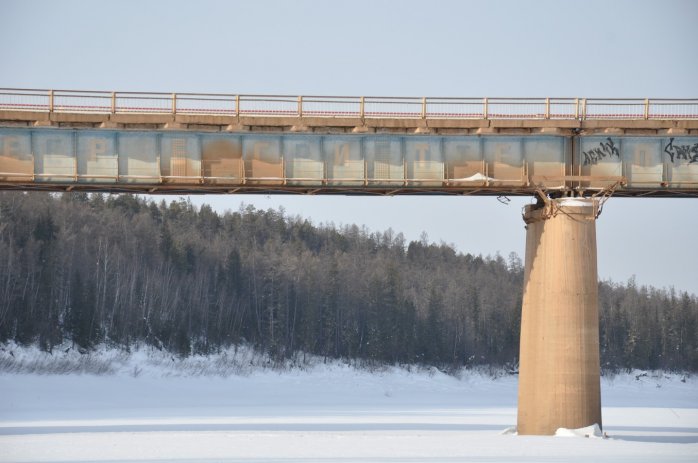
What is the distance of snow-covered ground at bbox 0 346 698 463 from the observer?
37281 mm

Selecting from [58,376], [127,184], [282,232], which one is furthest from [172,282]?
[127,184]

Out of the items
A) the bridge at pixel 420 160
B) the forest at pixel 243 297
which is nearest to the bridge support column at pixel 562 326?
the bridge at pixel 420 160

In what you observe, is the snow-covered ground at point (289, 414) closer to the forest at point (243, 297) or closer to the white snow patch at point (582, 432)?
the white snow patch at point (582, 432)

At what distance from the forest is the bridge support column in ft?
180

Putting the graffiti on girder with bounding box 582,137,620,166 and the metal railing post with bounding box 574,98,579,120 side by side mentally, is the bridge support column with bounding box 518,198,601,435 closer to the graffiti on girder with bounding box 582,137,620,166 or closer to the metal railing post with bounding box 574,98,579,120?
the graffiti on girder with bounding box 582,137,620,166

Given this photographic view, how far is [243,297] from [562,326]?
75.9 m

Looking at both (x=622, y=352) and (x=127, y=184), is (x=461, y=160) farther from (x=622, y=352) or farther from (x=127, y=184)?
(x=622, y=352)

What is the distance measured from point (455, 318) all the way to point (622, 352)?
1914 cm

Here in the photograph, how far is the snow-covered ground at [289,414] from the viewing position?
3728 cm

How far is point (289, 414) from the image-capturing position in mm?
64562

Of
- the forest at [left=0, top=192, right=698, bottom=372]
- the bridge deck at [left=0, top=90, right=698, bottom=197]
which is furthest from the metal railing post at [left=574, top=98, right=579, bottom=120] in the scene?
the forest at [left=0, top=192, right=698, bottom=372]

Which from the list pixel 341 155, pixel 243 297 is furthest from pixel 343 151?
pixel 243 297

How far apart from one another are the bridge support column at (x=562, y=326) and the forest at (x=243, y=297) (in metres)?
54.8

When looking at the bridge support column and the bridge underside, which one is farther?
the bridge underside
